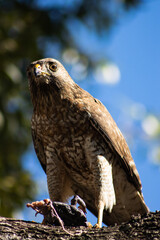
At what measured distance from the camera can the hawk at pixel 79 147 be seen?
433 cm

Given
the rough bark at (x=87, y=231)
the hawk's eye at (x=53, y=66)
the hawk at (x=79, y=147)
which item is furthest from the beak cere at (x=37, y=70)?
the rough bark at (x=87, y=231)

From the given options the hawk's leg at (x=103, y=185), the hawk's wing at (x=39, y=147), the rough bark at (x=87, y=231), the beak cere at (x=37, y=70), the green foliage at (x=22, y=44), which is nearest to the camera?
the rough bark at (x=87, y=231)

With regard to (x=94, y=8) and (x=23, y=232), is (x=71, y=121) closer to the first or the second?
(x=23, y=232)

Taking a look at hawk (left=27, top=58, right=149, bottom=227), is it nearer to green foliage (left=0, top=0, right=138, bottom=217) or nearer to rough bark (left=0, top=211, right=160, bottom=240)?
rough bark (left=0, top=211, right=160, bottom=240)

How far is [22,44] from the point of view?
26.1 feet

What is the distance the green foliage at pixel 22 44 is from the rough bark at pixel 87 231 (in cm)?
403

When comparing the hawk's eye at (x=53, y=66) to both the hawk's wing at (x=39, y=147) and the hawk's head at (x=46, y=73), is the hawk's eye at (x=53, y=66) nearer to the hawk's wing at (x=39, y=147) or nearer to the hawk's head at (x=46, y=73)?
the hawk's head at (x=46, y=73)

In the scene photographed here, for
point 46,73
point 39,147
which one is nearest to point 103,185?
point 39,147

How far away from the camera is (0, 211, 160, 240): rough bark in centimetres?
290

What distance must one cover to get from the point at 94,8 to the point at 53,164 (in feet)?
17.1

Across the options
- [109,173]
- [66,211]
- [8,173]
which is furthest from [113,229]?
[8,173]

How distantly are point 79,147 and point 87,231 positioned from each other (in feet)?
4.59

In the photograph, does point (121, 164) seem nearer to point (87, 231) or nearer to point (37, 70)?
point (37, 70)

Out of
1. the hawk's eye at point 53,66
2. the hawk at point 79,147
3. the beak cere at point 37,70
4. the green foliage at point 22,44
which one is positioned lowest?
the hawk at point 79,147
